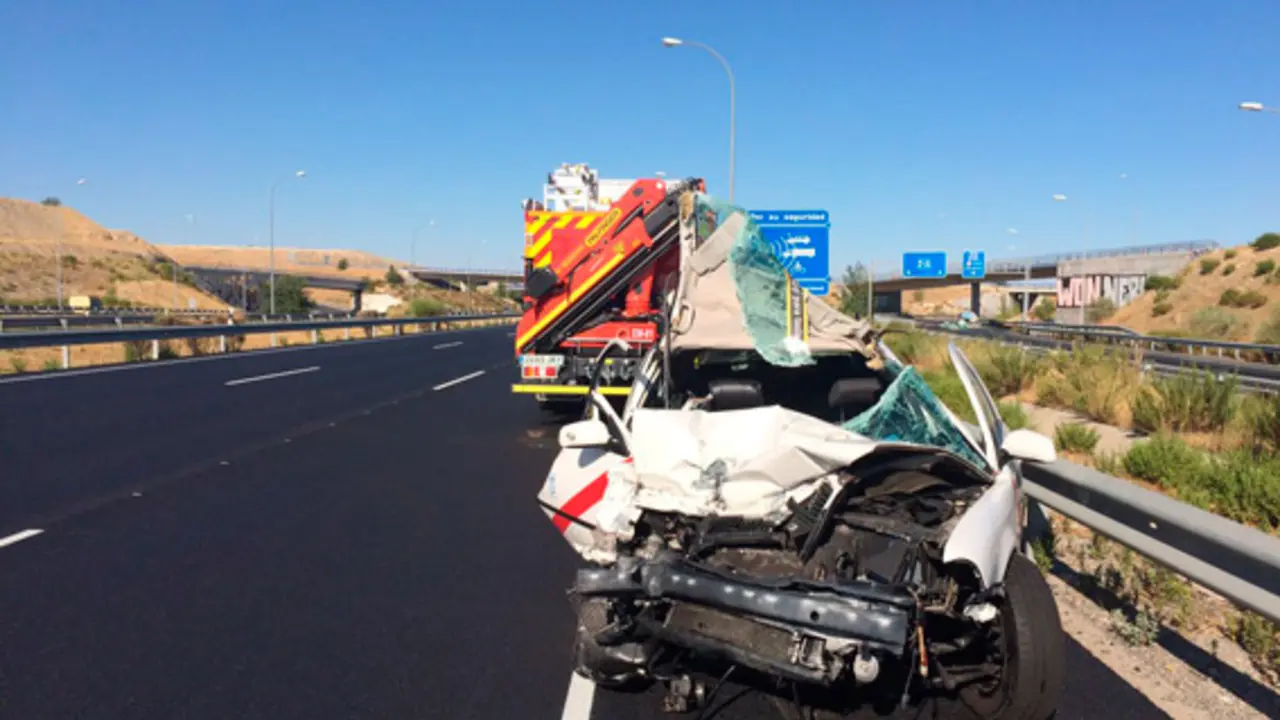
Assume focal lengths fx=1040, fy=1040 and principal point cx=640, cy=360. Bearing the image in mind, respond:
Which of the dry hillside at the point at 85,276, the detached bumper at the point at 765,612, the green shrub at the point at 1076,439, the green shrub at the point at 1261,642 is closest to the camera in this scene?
the detached bumper at the point at 765,612

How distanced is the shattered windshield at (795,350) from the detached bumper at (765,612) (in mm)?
1524

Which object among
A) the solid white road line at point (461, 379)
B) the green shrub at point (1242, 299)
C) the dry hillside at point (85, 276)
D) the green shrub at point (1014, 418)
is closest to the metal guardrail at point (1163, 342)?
the green shrub at point (1242, 299)

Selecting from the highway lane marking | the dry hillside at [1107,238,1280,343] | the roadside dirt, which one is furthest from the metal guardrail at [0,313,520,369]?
the dry hillside at [1107,238,1280,343]

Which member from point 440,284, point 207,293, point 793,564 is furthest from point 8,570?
point 440,284

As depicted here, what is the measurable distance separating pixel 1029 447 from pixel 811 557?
1270 millimetres

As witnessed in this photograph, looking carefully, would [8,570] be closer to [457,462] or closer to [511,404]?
[457,462]

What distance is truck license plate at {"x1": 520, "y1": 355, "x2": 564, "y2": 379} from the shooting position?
1388 centimetres

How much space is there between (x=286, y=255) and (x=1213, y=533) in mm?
203153

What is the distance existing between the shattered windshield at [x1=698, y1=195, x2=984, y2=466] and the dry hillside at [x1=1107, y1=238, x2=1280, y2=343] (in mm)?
44466

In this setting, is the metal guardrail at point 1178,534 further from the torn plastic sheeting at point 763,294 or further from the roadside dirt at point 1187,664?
the torn plastic sheeting at point 763,294

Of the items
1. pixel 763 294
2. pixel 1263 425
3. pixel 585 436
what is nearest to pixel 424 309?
pixel 1263 425

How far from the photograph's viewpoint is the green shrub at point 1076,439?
434 inches

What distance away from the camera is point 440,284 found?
136625 mm

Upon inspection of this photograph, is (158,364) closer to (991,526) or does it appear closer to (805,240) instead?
(805,240)
